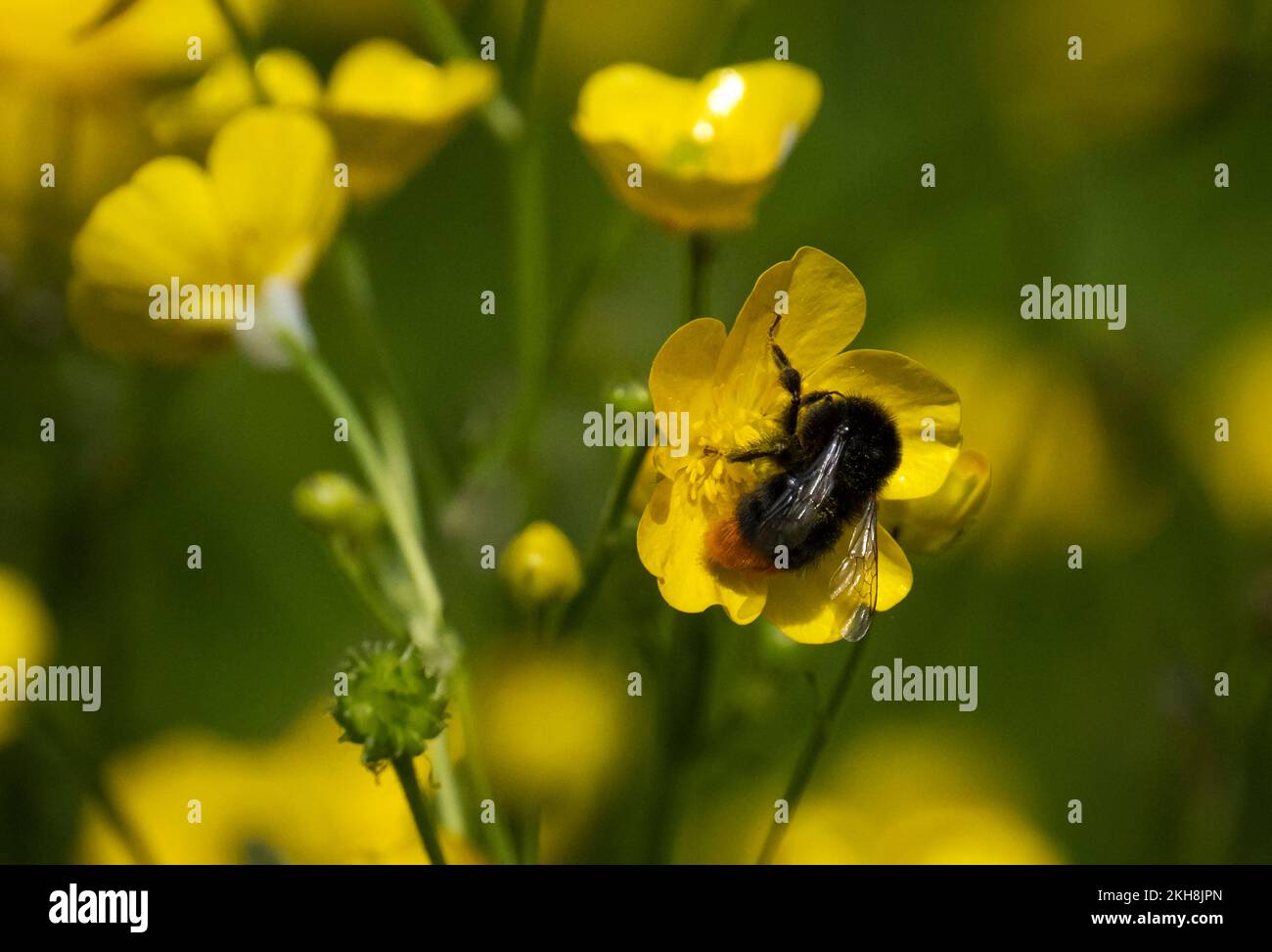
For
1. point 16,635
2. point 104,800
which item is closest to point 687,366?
point 104,800

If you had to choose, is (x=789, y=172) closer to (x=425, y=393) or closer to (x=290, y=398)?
(x=425, y=393)

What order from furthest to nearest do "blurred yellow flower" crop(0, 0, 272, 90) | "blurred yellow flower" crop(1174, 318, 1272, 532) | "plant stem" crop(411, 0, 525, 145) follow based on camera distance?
"blurred yellow flower" crop(1174, 318, 1272, 532)
"blurred yellow flower" crop(0, 0, 272, 90)
"plant stem" crop(411, 0, 525, 145)

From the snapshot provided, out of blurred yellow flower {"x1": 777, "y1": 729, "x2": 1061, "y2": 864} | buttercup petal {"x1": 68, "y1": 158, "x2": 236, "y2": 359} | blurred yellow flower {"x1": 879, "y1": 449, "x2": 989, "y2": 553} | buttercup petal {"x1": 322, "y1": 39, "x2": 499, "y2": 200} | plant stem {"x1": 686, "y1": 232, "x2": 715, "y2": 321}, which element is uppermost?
buttercup petal {"x1": 322, "y1": 39, "x2": 499, "y2": 200}

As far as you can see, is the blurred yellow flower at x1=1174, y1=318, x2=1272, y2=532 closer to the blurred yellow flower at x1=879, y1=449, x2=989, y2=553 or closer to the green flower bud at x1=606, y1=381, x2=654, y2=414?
the blurred yellow flower at x1=879, y1=449, x2=989, y2=553

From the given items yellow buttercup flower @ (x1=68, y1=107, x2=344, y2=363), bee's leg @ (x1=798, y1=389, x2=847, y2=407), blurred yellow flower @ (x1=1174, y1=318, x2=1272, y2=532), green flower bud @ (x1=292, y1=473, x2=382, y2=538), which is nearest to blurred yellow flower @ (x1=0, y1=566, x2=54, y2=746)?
yellow buttercup flower @ (x1=68, y1=107, x2=344, y2=363)

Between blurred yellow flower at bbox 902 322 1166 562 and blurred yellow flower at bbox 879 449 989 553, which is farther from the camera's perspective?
blurred yellow flower at bbox 902 322 1166 562

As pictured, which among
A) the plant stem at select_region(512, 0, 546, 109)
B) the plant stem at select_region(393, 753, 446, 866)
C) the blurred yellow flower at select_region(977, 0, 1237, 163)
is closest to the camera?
the plant stem at select_region(393, 753, 446, 866)

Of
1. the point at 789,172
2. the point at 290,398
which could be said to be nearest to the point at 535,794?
the point at 290,398

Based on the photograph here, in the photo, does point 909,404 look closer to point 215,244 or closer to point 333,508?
point 333,508
